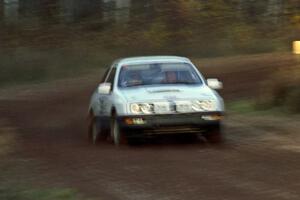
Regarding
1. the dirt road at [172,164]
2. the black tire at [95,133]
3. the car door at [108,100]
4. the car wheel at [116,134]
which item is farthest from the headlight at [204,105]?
the black tire at [95,133]

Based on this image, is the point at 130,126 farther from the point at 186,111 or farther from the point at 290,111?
the point at 290,111

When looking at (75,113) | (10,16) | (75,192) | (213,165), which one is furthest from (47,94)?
(75,192)

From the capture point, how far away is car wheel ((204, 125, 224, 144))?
13.2m

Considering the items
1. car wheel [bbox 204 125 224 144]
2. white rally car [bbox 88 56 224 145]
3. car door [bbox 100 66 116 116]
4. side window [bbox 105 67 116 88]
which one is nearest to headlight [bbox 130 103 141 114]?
white rally car [bbox 88 56 224 145]

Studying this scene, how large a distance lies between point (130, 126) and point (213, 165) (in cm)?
229

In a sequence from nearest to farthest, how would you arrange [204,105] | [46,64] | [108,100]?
[204,105], [108,100], [46,64]

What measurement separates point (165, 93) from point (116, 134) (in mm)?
1055

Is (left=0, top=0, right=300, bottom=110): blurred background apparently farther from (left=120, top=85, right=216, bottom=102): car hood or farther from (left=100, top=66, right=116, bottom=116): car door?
(left=120, top=85, right=216, bottom=102): car hood

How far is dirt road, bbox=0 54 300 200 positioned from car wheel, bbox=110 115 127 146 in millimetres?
143

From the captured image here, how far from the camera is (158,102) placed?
12883mm

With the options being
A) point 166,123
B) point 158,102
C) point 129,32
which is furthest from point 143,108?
point 129,32

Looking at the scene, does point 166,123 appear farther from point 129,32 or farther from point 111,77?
point 129,32

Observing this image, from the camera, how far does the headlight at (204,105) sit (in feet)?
42.6

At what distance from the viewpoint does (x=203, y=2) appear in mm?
40281
